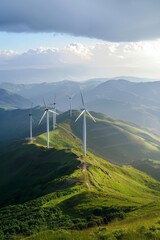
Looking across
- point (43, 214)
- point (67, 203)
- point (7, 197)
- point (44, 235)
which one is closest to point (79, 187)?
point (67, 203)

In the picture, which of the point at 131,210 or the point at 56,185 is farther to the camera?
the point at 56,185

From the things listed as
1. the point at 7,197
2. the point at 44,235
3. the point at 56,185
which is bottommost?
the point at 7,197

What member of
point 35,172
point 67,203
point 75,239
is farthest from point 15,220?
point 35,172

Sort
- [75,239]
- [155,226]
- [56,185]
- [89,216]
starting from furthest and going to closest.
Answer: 1. [56,185]
2. [89,216]
3. [155,226]
4. [75,239]

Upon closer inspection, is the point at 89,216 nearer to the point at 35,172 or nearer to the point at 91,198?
the point at 91,198

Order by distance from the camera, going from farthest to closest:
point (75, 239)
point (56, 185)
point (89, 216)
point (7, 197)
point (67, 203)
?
1. point (7, 197)
2. point (56, 185)
3. point (67, 203)
4. point (89, 216)
5. point (75, 239)

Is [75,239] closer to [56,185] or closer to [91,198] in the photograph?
[91,198]

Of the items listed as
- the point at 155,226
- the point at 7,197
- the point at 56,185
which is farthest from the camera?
the point at 7,197

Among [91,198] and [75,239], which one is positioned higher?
[75,239]

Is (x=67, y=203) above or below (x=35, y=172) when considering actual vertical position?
above
